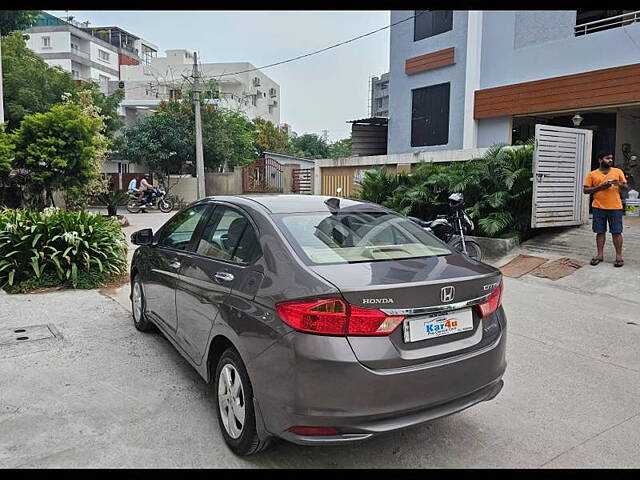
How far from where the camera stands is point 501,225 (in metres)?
8.52

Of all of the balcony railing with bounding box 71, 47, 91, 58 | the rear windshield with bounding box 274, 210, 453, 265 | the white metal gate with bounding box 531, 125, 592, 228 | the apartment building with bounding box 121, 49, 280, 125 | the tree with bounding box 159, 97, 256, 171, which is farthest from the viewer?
the balcony railing with bounding box 71, 47, 91, 58

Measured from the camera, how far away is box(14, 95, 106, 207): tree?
10.5 meters

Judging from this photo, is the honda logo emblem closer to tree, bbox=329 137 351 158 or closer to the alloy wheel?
the alloy wheel

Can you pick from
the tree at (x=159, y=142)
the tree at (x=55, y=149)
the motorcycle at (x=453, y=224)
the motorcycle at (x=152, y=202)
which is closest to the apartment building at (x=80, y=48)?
the tree at (x=159, y=142)

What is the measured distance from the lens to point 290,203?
345cm

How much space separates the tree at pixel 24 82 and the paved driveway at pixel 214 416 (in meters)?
17.7

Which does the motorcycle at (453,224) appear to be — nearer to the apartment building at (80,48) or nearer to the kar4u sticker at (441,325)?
the kar4u sticker at (441,325)

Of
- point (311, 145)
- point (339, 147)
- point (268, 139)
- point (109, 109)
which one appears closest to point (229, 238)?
point (109, 109)

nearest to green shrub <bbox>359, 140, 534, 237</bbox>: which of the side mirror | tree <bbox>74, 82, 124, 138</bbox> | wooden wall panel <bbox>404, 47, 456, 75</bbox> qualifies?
wooden wall panel <bbox>404, 47, 456, 75</bbox>

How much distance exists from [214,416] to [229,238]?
44.2 inches

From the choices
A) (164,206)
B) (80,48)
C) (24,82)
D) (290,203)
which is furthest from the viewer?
(80,48)

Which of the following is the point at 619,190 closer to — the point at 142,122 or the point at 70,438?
the point at 70,438

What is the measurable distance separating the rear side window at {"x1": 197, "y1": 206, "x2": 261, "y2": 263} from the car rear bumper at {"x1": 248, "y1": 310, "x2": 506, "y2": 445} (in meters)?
0.71

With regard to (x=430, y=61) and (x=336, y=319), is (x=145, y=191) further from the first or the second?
(x=336, y=319)
